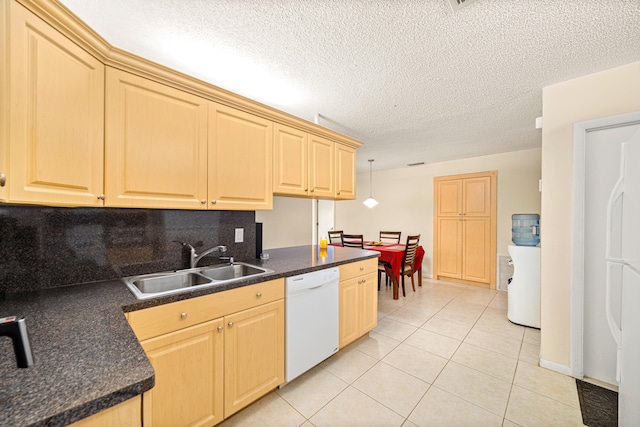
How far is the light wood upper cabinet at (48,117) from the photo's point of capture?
0.97 metres

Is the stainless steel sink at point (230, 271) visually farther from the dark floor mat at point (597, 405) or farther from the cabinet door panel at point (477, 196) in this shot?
the cabinet door panel at point (477, 196)

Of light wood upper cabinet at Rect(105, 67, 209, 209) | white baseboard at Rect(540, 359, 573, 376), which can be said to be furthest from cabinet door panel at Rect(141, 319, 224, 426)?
white baseboard at Rect(540, 359, 573, 376)

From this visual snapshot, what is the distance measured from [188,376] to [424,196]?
16.5 ft

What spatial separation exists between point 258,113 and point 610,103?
8.68 feet

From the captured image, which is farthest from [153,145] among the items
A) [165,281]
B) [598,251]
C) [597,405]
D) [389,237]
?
[389,237]

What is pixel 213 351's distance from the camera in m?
1.41

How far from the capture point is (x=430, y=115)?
2.77m

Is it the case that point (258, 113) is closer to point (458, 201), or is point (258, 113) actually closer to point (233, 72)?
point (233, 72)

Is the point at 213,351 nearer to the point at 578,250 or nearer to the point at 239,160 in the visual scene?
the point at 239,160

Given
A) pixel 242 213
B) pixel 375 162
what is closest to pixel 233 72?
pixel 242 213

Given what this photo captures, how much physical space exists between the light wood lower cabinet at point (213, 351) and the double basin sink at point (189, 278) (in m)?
0.13

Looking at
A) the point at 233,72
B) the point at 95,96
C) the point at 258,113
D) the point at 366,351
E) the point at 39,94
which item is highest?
the point at 233,72

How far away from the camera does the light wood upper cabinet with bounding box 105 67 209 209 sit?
1.38m

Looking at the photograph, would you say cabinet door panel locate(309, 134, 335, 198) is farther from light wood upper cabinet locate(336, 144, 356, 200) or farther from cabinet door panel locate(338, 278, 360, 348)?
cabinet door panel locate(338, 278, 360, 348)
